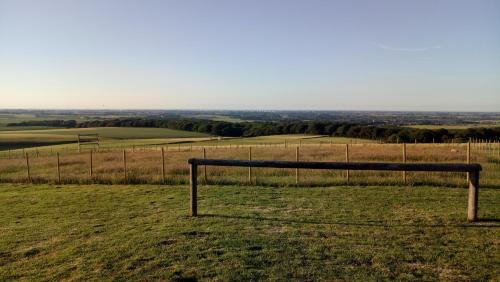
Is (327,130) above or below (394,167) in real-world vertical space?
below

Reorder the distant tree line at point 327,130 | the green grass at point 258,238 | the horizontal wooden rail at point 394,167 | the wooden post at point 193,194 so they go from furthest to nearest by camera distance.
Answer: the distant tree line at point 327,130 → the wooden post at point 193,194 → the horizontal wooden rail at point 394,167 → the green grass at point 258,238

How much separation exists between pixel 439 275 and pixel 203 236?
3.71 m

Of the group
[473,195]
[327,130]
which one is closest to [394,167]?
[473,195]

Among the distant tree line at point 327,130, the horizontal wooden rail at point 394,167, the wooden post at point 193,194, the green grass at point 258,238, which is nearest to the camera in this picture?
the green grass at point 258,238

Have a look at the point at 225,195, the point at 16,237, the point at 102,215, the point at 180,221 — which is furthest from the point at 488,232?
the point at 16,237

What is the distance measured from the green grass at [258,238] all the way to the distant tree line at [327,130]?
178 ft

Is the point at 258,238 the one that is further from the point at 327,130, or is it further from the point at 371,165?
the point at 327,130

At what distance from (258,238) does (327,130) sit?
84.1m

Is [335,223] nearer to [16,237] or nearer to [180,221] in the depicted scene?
[180,221]

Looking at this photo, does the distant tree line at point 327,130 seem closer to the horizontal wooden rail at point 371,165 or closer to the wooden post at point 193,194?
the horizontal wooden rail at point 371,165

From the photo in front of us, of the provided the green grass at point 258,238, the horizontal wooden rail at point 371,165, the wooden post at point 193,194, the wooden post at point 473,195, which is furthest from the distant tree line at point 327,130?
the wooden post at point 193,194

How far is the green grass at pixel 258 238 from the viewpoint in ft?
17.7

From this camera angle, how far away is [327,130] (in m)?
89.2

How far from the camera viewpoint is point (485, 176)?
1533 cm
